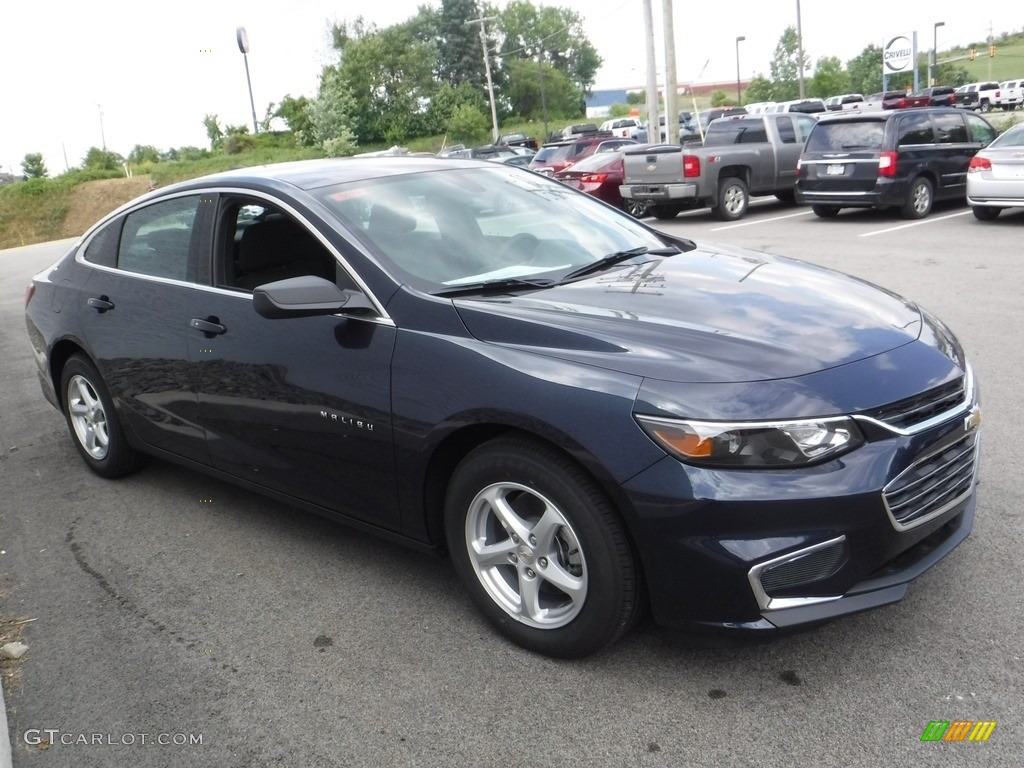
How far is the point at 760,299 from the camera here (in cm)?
356

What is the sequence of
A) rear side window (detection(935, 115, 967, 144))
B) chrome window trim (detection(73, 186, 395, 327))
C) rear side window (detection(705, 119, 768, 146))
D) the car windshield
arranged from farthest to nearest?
rear side window (detection(705, 119, 768, 146)), rear side window (detection(935, 115, 967, 144)), the car windshield, chrome window trim (detection(73, 186, 395, 327))

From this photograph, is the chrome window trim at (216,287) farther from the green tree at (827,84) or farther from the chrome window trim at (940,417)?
the green tree at (827,84)

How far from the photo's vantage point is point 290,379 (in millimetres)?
3896

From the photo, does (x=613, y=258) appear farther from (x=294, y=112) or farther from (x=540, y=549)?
(x=294, y=112)

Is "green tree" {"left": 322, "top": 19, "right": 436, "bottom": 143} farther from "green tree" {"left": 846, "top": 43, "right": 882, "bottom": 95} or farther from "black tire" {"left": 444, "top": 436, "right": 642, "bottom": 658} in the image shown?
"black tire" {"left": 444, "top": 436, "right": 642, "bottom": 658}

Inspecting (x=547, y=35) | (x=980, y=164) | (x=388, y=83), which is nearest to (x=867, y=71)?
(x=388, y=83)

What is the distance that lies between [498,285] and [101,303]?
7.99 ft

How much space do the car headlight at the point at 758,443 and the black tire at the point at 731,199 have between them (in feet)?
50.4

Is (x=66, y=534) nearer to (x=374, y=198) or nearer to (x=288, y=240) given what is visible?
(x=288, y=240)

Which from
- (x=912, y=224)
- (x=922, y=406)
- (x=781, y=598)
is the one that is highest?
(x=922, y=406)

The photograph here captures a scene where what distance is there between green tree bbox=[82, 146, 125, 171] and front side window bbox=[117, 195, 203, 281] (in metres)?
66.5

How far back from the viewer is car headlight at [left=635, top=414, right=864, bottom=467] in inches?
112

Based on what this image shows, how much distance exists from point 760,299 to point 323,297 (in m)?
1.59

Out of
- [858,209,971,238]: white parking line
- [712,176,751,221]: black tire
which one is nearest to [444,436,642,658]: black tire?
[858,209,971,238]: white parking line
